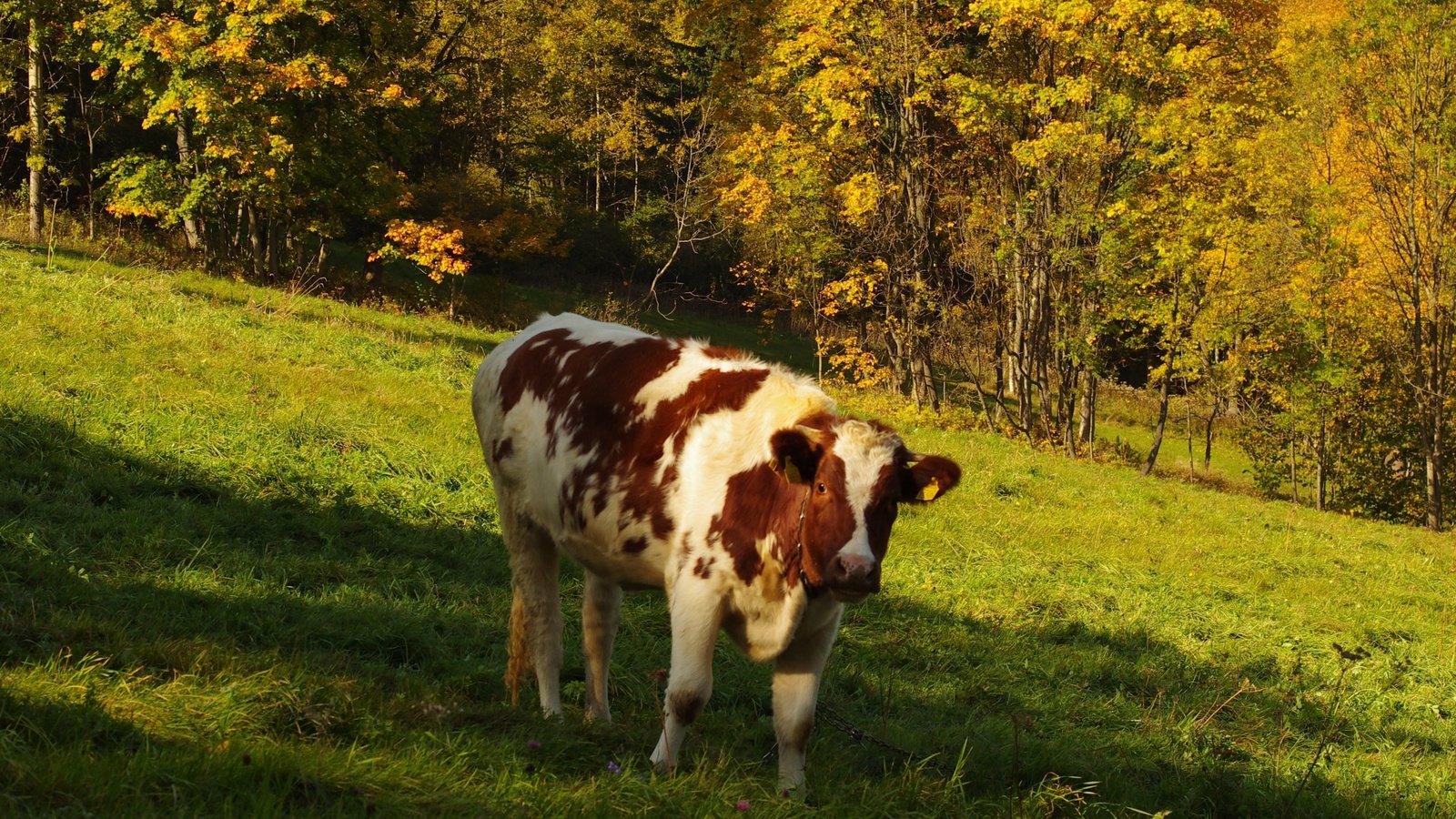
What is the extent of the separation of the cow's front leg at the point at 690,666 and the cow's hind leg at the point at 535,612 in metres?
1.13

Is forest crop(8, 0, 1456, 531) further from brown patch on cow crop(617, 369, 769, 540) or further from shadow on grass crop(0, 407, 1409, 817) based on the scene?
brown patch on cow crop(617, 369, 769, 540)

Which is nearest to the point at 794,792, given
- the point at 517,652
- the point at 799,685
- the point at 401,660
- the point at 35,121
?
the point at 799,685

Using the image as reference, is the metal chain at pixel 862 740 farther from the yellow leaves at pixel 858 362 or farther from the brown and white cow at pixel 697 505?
the yellow leaves at pixel 858 362

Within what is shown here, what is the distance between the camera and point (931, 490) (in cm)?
553

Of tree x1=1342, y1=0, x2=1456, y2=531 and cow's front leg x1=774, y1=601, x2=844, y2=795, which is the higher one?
tree x1=1342, y1=0, x2=1456, y2=531

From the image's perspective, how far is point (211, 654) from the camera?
5.17 meters

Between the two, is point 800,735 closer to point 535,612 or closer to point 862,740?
point 862,740

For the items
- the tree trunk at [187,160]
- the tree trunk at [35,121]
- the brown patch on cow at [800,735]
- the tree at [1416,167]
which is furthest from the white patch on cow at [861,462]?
the tree at [1416,167]

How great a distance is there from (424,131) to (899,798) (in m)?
32.0

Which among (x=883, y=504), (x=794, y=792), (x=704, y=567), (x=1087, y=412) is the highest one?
(x=883, y=504)

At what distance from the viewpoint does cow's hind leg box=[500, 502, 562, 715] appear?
655 cm

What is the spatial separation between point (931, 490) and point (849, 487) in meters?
0.53

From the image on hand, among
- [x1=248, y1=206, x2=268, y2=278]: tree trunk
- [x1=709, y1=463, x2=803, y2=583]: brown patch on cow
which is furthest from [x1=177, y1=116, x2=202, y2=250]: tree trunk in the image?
[x1=709, y1=463, x2=803, y2=583]: brown patch on cow

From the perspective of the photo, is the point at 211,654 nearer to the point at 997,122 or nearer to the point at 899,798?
the point at 899,798
